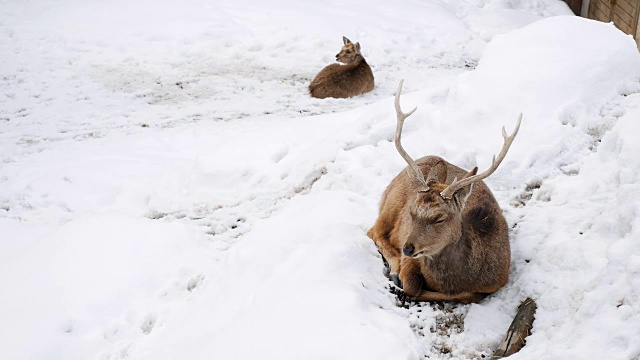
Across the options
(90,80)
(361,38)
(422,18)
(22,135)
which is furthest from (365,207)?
(422,18)

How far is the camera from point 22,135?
940 centimetres

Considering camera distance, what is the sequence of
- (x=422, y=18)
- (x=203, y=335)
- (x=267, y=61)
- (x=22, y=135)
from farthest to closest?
(x=422, y=18)
(x=267, y=61)
(x=22, y=135)
(x=203, y=335)

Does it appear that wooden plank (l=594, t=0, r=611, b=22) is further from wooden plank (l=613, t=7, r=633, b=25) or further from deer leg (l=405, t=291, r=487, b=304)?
deer leg (l=405, t=291, r=487, b=304)

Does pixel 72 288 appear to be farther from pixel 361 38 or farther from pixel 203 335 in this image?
pixel 361 38

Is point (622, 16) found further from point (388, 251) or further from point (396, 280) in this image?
point (396, 280)

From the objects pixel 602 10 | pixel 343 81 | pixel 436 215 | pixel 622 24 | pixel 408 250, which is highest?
pixel 436 215

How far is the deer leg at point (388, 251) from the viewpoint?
5.11 meters

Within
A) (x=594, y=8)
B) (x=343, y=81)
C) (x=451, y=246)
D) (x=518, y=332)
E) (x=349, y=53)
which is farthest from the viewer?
(x=594, y=8)

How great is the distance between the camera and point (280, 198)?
706 cm

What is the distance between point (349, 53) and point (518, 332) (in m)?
8.67

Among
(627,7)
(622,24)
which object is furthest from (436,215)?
(622,24)

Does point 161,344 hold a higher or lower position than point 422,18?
higher

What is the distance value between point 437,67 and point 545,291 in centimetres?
867

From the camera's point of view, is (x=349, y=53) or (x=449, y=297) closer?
(x=449, y=297)
